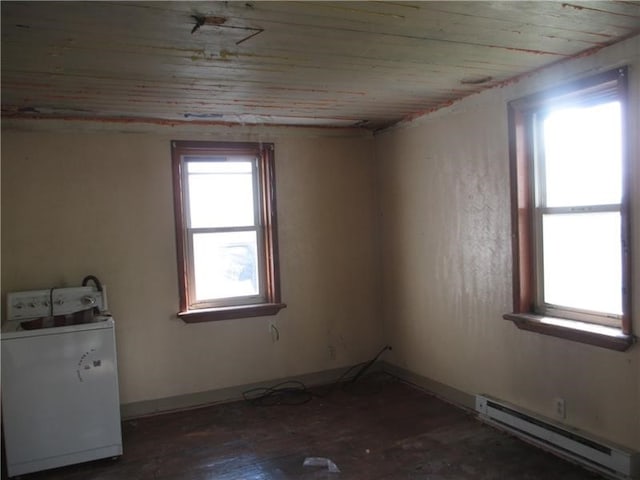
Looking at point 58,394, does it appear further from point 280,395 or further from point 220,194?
point 220,194

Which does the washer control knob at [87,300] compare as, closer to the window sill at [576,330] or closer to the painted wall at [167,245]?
the painted wall at [167,245]

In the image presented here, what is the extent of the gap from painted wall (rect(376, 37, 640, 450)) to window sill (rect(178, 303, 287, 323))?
3.70ft

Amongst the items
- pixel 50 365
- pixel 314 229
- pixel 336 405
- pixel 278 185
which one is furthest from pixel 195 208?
pixel 336 405

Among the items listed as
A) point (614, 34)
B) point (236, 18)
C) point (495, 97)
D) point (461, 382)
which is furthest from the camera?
point (461, 382)

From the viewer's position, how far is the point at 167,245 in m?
4.04

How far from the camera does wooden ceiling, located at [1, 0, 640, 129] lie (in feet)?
6.63

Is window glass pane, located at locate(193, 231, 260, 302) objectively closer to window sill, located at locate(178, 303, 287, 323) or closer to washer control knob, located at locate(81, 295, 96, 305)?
window sill, located at locate(178, 303, 287, 323)

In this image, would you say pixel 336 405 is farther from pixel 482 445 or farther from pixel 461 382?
pixel 482 445

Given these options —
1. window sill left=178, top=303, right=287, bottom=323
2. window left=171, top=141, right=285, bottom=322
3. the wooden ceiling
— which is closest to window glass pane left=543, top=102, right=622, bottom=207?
the wooden ceiling

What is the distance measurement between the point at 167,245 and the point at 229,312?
0.74m

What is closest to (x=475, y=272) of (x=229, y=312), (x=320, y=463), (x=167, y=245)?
(x=320, y=463)

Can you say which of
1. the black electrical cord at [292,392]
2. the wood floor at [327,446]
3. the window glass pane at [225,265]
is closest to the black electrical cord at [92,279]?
the window glass pane at [225,265]

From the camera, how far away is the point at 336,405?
13.2 feet

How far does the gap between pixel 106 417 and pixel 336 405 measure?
67.1 inches
